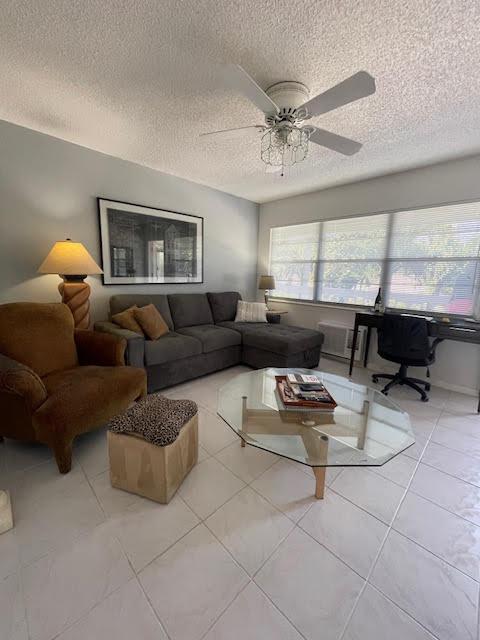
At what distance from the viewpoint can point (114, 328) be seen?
2525 mm

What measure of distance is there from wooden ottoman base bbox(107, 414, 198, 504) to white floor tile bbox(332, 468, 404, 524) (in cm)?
91

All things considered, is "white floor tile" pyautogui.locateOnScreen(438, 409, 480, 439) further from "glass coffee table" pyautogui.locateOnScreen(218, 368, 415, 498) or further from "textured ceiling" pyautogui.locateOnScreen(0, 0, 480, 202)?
"textured ceiling" pyautogui.locateOnScreen(0, 0, 480, 202)

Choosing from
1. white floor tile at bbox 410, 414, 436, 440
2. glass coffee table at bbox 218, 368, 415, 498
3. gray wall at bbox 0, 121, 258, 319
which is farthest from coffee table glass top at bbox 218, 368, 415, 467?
gray wall at bbox 0, 121, 258, 319

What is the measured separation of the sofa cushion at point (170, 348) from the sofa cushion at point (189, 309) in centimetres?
48

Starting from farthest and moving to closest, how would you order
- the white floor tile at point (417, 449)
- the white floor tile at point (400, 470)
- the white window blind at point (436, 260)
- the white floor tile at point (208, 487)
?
the white window blind at point (436, 260) < the white floor tile at point (417, 449) < the white floor tile at point (400, 470) < the white floor tile at point (208, 487)

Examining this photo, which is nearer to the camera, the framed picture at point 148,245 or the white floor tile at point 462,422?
the white floor tile at point 462,422

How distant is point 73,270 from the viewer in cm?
231

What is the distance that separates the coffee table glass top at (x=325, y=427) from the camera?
1.32 metres

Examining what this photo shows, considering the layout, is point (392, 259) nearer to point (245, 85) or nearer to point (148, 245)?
point (245, 85)

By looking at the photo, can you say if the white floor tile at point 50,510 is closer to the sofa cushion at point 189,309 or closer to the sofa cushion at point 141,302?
the sofa cushion at point 141,302

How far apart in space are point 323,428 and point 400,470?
2.20ft

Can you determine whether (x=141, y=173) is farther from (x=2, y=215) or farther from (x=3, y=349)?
(x=3, y=349)

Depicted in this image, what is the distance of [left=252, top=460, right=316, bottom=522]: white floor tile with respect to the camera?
1.41 m

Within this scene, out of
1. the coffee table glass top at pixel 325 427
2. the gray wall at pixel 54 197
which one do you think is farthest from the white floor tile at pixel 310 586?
the gray wall at pixel 54 197
